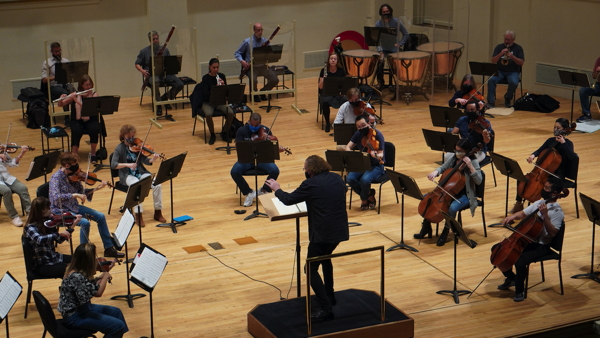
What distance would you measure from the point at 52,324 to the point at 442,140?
5017mm

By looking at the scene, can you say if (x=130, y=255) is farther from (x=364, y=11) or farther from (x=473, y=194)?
(x=364, y=11)

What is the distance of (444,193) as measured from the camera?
7.69m

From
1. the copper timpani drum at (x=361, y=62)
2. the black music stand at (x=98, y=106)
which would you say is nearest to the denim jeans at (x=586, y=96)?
the copper timpani drum at (x=361, y=62)

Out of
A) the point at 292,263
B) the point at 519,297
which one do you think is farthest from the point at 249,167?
the point at 519,297

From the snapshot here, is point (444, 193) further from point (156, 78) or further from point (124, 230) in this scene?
point (156, 78)

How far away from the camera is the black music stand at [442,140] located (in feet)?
29.0

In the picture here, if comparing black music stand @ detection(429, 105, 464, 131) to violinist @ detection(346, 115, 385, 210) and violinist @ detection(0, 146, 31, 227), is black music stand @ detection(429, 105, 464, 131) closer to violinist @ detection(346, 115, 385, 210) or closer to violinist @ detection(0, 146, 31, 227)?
violinist @ detection(346, 115, 385, 210)

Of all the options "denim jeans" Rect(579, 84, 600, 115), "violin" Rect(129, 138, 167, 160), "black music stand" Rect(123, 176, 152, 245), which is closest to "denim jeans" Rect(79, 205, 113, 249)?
"black music stand" Rect(123, 176, 152, 245)

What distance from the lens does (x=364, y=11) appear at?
15.2m

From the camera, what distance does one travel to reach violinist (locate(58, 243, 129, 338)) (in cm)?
540

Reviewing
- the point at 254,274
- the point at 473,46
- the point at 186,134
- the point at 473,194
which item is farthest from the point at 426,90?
the point at 254,274

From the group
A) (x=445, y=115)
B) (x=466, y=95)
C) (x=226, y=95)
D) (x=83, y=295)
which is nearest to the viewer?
(x=83, y=295)

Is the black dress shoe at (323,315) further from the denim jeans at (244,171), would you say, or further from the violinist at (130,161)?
the denim jeans at (244,171)

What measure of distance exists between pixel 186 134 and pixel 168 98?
104cm
